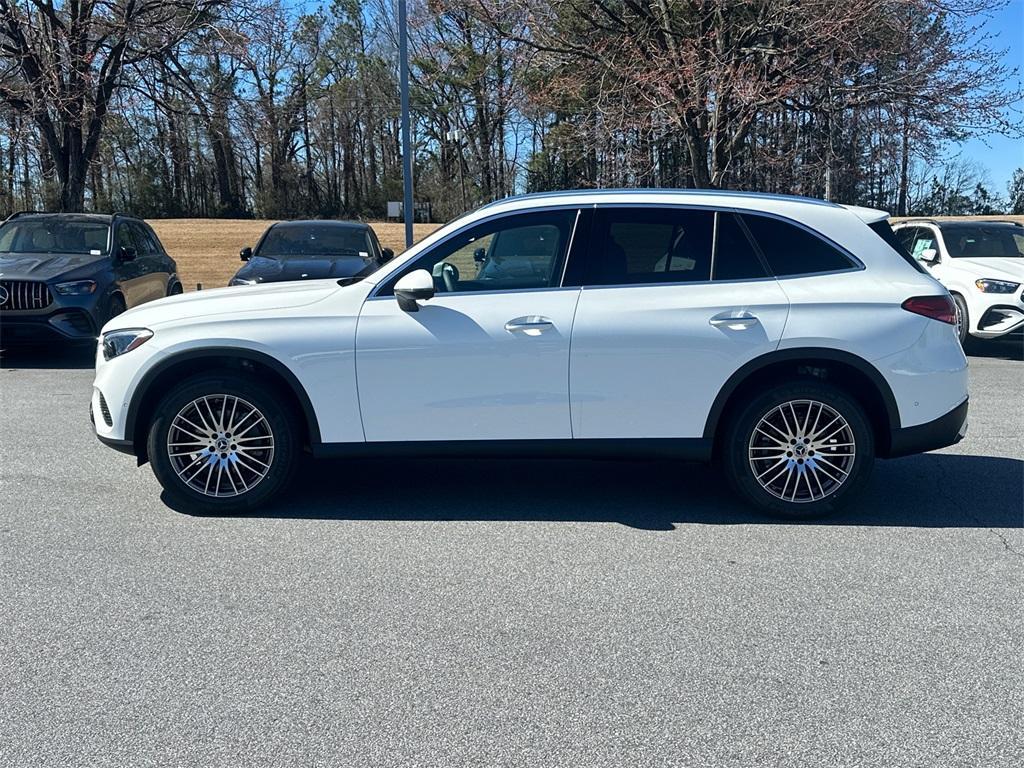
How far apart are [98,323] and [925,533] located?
29.8 ft

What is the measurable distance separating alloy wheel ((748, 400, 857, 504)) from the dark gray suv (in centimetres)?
816

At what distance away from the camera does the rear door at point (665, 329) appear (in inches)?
201

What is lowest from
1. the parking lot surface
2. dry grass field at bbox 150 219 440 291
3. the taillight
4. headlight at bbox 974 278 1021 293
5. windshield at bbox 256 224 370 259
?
the parking lot surface

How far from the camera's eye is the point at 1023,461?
6.68 metres

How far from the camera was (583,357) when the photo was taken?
511 centimetres

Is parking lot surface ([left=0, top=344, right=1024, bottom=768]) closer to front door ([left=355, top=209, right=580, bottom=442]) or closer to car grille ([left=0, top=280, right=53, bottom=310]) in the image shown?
front door ([left=355, top=209, right=580, bottom=442])

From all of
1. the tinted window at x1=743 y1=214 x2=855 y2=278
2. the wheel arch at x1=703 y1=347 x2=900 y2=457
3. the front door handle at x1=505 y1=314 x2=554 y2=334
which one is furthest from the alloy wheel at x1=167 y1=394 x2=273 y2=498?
the tinted window at x1=743 y1=214 x2=855 y2=278

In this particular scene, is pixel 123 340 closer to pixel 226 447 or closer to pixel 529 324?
pixel 226 447

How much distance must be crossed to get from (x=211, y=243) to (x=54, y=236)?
21324mm

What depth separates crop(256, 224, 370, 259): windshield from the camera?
41.0 feet

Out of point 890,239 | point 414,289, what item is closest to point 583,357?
point 414,289

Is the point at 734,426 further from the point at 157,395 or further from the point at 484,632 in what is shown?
the point at 157,395

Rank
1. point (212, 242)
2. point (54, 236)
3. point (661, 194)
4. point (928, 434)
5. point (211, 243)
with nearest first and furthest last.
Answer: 1. point (928, 434)
2. point (661, 194)
3. point (54, 236)
4. point (211, 243)
5. point (212, 242)

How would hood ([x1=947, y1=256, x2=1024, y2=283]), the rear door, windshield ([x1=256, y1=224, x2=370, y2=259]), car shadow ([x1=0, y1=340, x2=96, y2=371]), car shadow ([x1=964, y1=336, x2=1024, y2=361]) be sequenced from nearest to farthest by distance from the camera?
1. the rear door
2. car shadow ([x1=0, y1=340, x2=96, y2=371])
3. hood ([x1=947, y1=256, x2=1024, y2=283])
4. car shadow ([x1=964, y1=336, x2=1024, y2=361])
5. windshield ([x1=256, y1=224, x2=370, y2=259])
